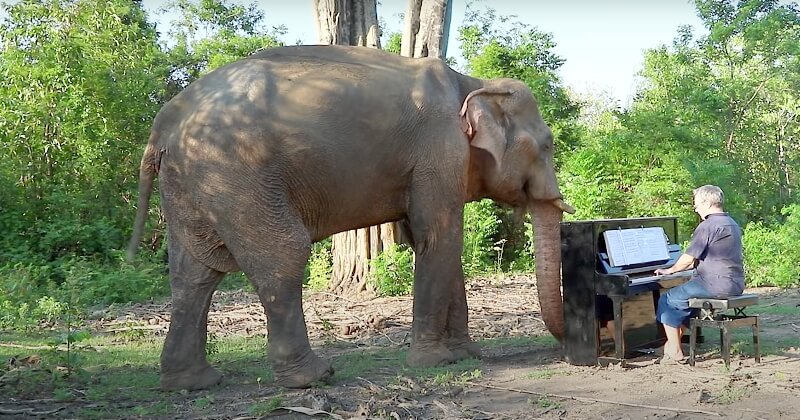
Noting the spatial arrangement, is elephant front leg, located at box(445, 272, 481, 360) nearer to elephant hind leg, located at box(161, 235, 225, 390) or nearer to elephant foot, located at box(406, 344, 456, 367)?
elephant foot, located at box(406, 344, 456, 367)

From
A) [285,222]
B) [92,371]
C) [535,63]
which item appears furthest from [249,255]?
[535,63]

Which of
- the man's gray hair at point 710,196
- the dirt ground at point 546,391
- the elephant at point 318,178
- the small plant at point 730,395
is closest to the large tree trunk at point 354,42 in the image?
the dirt ground at point 546,391

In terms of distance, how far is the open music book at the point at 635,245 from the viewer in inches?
267

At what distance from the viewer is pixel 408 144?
6.89 metres

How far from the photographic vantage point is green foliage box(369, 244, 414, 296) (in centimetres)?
1259

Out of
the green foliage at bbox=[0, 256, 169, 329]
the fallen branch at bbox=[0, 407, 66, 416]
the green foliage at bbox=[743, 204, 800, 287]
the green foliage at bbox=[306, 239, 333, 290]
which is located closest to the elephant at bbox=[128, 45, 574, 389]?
the fallen branch at bbox=[0, 407, 66, 416]

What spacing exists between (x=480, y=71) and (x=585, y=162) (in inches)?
152

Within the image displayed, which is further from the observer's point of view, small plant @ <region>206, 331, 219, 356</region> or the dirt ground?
small plant @ <region>206, 331, 219, 356</region>

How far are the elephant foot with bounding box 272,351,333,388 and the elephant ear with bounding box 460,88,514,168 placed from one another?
240 centimetres

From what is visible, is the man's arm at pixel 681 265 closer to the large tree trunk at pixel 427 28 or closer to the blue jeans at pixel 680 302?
the blue jeans at pixel 680 302

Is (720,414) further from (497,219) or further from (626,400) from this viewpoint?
(497,219)

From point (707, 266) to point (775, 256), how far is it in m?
7.94

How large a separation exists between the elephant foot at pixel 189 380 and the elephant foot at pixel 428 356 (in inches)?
65.6

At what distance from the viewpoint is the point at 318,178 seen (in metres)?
6.55
